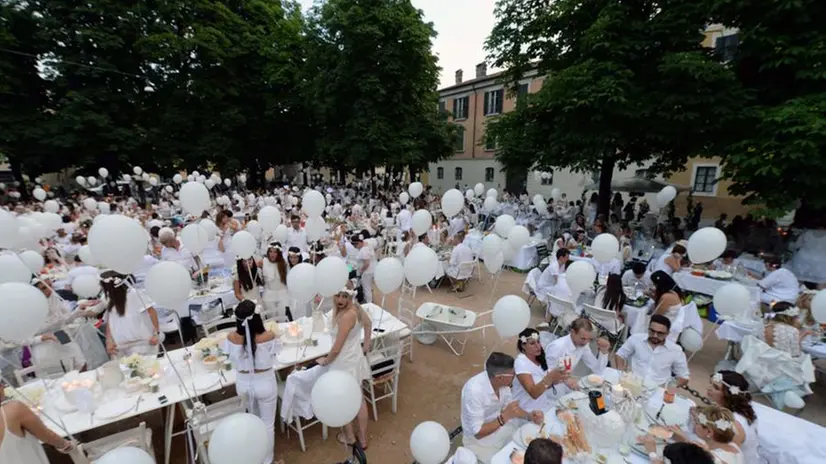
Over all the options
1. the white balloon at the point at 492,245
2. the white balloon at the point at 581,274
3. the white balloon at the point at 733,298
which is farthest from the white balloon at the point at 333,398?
the white balloon at the point at 733,298

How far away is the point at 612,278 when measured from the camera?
5.31 m

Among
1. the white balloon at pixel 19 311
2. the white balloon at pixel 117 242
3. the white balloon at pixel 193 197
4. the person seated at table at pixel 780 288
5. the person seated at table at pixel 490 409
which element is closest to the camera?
the white balloon at pixel 19 311

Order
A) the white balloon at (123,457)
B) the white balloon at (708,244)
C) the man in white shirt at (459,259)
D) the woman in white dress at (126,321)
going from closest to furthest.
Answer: the white balloon at (123,457), the woman in white dress at (126,321), the white balloon at (708,244), the man in white shirt at (459,259)

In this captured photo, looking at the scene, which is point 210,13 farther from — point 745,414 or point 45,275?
point 745,414

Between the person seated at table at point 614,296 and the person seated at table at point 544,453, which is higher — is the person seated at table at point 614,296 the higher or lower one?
the lower one

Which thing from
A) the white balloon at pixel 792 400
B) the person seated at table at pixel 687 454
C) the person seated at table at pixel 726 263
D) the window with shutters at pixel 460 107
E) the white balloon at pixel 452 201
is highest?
the window with shutters at pixel 460 107

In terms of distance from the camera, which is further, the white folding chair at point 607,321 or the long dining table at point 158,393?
the white folding chair at point 607,321

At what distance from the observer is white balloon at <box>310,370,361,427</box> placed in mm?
2510

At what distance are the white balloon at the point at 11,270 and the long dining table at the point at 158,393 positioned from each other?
116 centimetres

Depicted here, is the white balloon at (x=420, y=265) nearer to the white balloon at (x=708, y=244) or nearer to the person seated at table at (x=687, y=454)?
the person seated at table at (x=687, y=454)

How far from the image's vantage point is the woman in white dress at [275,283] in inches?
221

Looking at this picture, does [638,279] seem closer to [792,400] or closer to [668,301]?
[668,301]

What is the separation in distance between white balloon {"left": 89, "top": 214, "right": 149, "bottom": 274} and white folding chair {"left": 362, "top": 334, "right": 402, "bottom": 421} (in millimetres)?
2622

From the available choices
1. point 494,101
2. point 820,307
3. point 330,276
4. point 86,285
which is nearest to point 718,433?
point 820,307
